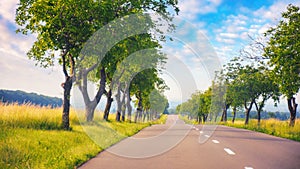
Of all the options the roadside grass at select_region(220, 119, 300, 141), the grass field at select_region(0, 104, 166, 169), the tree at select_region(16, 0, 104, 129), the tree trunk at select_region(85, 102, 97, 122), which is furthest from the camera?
the tree trunk at select_region(85, 102, 97, 122)

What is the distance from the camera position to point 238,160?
32.3 ft

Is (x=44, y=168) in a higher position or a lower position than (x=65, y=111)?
lower

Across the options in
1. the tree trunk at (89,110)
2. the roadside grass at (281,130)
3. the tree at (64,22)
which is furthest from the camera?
the tree trunk at (89,110)

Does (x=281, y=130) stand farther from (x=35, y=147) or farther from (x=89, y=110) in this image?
(x=35, y=147)

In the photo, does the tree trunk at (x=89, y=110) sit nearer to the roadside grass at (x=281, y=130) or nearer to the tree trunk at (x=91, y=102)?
the tree trunk at (x=91, y=102)

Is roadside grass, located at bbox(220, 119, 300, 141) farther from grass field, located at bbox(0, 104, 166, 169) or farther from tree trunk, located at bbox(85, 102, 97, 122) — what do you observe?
tree trunk, located at bbox(85, 102, 97, 122)

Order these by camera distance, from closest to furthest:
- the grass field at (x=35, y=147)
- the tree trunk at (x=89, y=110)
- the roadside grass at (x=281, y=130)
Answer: the grass field at (x=35, y=147) → the roadside grass at (x=281, y=130) → the tree trunk at (x=89, y=110)

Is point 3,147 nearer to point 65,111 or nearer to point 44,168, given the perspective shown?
point 44,168

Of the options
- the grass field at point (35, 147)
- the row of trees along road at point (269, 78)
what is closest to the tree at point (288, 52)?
the row of trees along road at point (269, 78)

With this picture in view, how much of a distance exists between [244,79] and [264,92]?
306cm

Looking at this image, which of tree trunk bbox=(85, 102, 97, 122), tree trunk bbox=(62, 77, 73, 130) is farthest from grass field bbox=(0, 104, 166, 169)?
tree trunk bbox=(85, 102, 97, 122)

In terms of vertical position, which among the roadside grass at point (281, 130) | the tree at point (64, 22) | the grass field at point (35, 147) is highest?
the tree at point (64, 22)

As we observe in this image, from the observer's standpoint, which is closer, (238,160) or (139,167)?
(139,167)

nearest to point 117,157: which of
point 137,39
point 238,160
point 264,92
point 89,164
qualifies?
point 89,164
